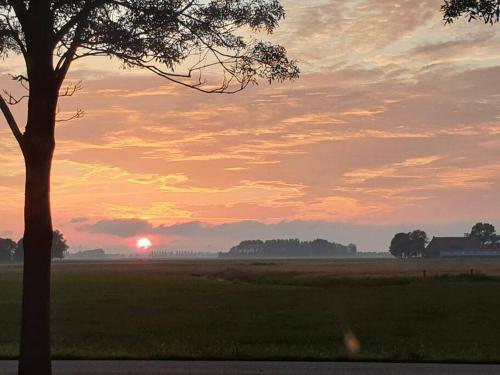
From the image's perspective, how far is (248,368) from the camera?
15.4 m

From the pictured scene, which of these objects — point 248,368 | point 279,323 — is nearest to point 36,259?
point 248,368

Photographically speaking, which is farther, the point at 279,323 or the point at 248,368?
the point at 279,323

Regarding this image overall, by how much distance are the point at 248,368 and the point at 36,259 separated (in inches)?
231

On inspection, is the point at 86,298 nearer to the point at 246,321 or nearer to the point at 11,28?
the point at 246,321

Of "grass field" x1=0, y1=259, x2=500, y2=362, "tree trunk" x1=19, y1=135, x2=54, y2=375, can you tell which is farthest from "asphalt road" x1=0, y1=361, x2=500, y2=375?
"tree trunk" x1=19, y1=135, x2=54, y2=375

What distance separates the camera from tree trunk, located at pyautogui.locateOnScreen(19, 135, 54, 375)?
1188cm

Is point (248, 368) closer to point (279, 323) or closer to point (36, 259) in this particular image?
point (36, 259)

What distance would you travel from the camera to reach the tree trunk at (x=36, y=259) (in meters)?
11.9

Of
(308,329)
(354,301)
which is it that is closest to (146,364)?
(308,329)

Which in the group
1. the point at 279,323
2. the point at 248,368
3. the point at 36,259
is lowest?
the point at 279,323

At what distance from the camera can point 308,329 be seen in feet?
113

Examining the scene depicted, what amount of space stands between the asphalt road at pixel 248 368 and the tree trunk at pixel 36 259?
277 centimetres

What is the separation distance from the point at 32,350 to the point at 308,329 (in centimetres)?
2383

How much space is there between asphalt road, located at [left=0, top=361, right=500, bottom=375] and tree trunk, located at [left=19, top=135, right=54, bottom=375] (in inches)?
109
